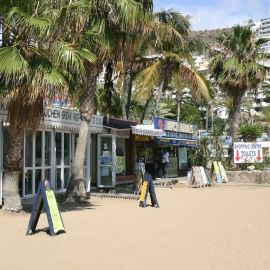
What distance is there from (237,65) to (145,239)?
20.1 metres

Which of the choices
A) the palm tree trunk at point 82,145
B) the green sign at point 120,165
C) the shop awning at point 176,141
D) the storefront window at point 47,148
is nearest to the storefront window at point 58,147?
the storefront window at point 47,148

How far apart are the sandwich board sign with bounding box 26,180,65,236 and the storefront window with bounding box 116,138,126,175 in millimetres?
13393

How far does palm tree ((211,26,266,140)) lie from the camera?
90.1 feet

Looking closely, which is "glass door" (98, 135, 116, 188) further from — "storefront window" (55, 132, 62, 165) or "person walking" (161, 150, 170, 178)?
"person walking" (161, 150, 170, 178)

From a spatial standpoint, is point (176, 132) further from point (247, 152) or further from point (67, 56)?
point (67, 56)

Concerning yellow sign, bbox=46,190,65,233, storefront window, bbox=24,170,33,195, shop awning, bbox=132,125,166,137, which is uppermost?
shop awning, bbox=132,125,166,137

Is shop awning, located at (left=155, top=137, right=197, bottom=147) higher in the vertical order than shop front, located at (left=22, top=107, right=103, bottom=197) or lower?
higher

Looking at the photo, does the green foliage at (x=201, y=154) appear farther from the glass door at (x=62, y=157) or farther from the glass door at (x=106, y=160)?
the glass door at (x=62, y=157)

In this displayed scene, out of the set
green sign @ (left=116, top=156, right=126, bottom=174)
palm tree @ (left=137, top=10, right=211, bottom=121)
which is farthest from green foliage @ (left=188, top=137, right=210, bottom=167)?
green sign @ (left=116, top=156, right=126, bottom=174)

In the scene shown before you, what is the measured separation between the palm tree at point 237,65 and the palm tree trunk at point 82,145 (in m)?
13.6

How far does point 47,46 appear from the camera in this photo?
1173cm

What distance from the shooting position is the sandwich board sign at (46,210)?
31.7 feet

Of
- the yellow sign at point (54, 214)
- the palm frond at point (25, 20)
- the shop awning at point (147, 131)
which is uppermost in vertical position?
the palm frond at point (25, 20)

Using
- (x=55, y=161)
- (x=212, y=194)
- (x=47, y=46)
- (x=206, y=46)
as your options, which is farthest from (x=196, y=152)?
(x=47, y=46)
